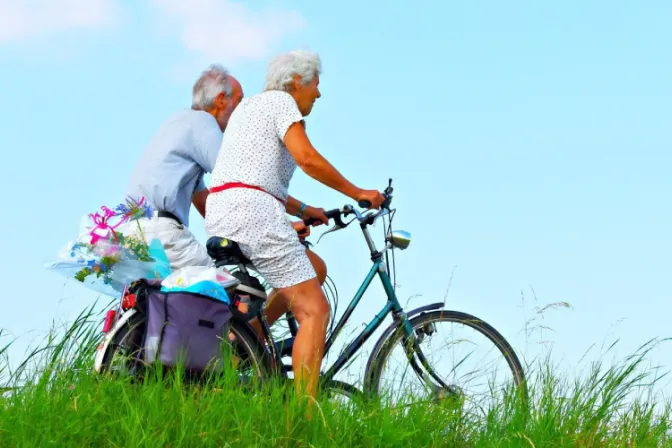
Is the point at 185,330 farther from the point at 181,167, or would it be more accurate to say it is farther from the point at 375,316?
the point at 181,167

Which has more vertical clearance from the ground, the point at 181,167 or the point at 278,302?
the point at 181,167

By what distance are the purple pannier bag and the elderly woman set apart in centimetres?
38

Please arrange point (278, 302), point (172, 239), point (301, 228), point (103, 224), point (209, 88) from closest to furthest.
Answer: point (278, 302) → point (301, 228) → point (103, 224) → point (172, 239) → point (209, 88)

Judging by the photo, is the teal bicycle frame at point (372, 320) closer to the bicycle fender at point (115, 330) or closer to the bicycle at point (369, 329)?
Result: the bicycle at point (369, 329)

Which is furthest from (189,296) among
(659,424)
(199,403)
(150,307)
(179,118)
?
(659,424)

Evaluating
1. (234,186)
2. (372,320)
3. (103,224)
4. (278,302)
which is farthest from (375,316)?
(103,224)

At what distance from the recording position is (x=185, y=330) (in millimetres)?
4957

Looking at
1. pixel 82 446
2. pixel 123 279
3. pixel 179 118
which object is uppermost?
pixel 179 118

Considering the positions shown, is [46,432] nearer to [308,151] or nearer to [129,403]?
[129,403]

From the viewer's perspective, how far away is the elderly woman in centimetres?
510

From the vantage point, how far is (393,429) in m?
4.64

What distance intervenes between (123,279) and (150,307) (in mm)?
994

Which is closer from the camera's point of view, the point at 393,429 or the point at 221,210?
the point at 393,429

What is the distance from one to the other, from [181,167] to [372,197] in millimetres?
1396
